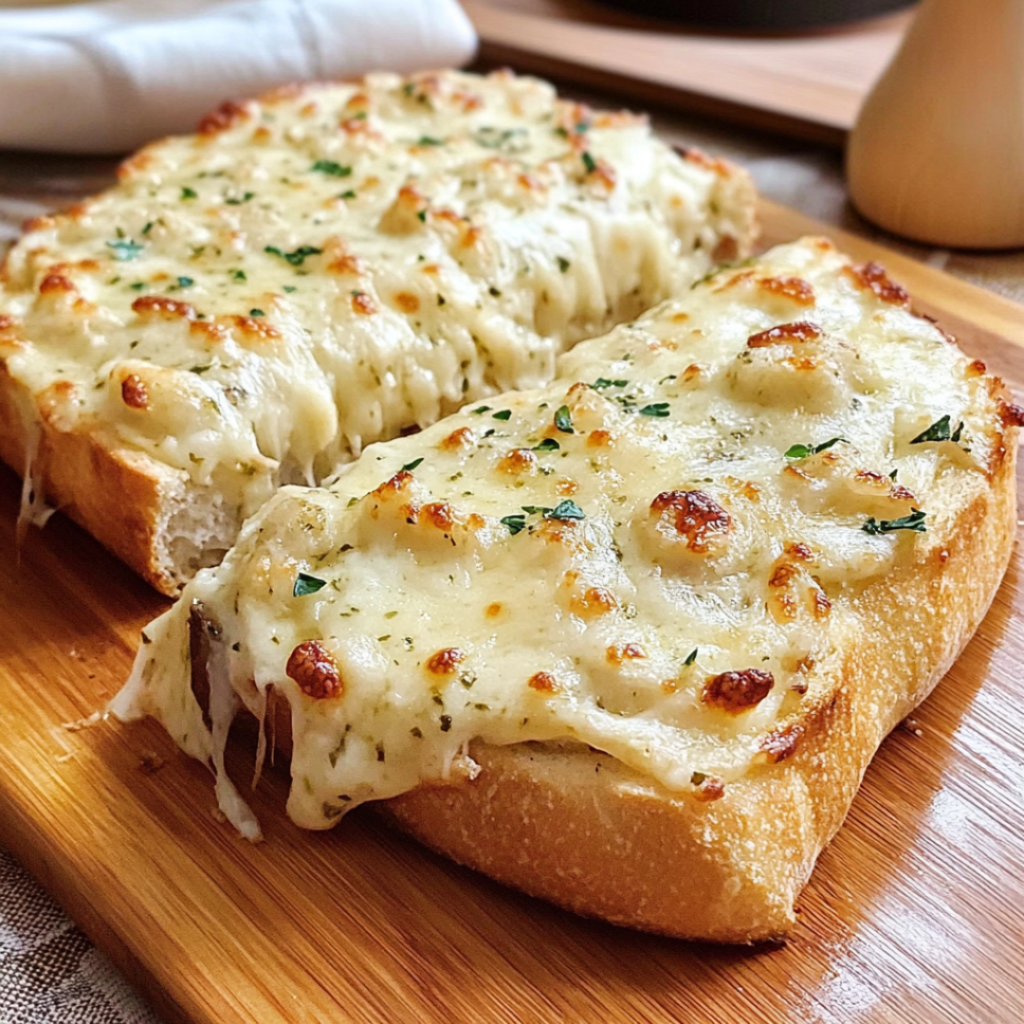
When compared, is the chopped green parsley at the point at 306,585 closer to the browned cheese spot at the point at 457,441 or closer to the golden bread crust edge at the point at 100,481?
the browned cheese spot at the point at 457,441

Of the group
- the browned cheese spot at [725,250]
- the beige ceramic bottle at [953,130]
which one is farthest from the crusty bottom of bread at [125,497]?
the beige ceramic bottle at [953,130]

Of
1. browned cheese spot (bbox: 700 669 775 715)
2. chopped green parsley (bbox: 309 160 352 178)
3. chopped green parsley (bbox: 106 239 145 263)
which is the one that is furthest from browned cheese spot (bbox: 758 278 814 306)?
chopped green parsley (bbox: 106 239 145 263)

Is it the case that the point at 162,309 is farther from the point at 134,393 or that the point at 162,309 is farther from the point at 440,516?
the point at 440,516

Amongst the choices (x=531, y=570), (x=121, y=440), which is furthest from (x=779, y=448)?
(x=121, y=440)

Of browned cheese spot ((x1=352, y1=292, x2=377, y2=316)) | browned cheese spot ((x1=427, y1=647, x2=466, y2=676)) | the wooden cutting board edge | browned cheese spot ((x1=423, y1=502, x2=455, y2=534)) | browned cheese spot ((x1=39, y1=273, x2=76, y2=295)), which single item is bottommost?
the wooden cutting board edge

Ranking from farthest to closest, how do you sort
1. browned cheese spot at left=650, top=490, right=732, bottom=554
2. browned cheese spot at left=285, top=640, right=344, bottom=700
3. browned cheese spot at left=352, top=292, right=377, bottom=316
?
browned cheese spot at left=352, top=292, right=377, bottom=316, browned cheese spot at left=650, top=490, right=732, bottom=554, browned cheese spot at left=285, top=640, right=344, bottom=700

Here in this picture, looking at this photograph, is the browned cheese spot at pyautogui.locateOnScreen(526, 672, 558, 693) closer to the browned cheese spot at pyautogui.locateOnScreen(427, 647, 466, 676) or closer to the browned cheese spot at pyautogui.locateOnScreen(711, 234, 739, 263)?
the browned cheese spot at pyautogui.locateOnScreen(427, 647, 466, 676)
